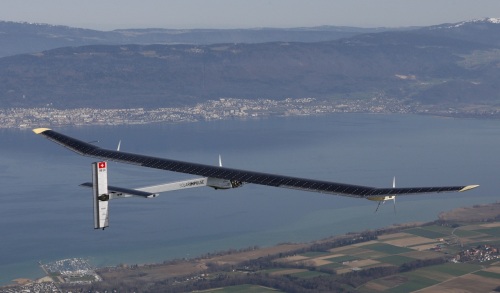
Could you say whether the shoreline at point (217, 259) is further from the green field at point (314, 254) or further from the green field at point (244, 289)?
the green field at point (244, 289)

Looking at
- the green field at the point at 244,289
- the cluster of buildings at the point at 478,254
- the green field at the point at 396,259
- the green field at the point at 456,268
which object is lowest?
the green field at the point at 244,289

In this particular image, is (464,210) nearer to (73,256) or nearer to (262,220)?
(262,220)

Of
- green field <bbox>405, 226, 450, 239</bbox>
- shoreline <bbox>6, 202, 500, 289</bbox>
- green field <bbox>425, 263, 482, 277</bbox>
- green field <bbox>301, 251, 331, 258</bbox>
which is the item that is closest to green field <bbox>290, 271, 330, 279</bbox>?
green field <bbox>301, 251, 331, 258</bbox>

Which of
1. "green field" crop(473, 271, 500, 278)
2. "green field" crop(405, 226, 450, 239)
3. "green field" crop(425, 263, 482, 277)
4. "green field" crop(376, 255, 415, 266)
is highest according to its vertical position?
"green field" crop(405, 226, 450, 239)

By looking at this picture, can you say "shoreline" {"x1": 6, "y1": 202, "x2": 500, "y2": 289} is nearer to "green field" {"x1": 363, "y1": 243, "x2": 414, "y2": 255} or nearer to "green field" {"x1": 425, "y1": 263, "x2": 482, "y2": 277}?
"green field" {"x1": 363, "y1": 243, "x2": 414, "y2": 255}

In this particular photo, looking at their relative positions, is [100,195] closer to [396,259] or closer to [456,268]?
[456,268]

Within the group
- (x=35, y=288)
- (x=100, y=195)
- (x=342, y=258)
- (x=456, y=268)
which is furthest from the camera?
(x=342, y=258)

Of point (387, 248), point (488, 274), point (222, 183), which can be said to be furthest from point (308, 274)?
point (222, 183)

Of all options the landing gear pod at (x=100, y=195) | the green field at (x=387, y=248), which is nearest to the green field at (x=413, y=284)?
the green field at (x=387, y=248)
